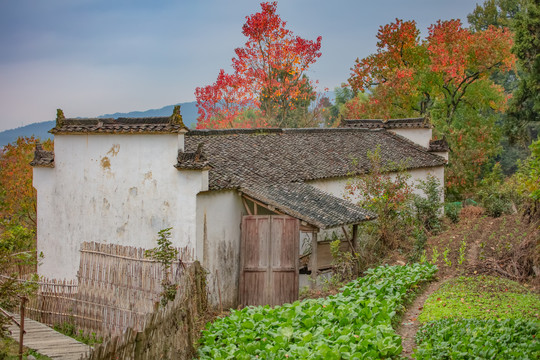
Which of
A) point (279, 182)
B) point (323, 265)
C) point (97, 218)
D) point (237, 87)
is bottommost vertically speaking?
point (323, 265)

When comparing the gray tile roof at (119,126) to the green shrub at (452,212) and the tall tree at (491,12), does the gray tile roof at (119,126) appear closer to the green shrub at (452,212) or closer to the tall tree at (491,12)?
the green shrub at (452,212)

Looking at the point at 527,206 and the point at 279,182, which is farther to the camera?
the point at 279,182

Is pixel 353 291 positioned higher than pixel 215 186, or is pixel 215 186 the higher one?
pixel 215 186

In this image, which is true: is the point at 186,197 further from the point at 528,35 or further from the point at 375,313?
the point at 528,35

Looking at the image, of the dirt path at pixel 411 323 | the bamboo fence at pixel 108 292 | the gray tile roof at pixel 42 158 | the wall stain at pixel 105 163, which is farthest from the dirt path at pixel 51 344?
the gray tile roof at pixel 42 158

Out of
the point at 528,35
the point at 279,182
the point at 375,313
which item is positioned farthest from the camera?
the point at 528,35

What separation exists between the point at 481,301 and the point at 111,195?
9.10m

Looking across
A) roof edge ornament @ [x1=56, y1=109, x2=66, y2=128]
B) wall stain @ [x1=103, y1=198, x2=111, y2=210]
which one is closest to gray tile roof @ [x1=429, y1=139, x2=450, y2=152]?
wall stain @ [x1=103, y1=198, x2=111, y2=210]

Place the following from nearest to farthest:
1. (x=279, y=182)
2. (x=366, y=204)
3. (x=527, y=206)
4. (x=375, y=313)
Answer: (x=375, y=313), (x=527, y=206), (x=279, y=182), (x=366, y=204)

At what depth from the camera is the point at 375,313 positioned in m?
9.17

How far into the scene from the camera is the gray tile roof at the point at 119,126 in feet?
44.0

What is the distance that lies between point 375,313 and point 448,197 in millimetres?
22329

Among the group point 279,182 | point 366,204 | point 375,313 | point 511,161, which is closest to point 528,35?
point 366,204

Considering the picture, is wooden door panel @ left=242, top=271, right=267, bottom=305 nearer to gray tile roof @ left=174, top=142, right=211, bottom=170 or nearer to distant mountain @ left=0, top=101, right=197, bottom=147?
gray tile roof @ left=174, top=142, right=211, bottom=170
